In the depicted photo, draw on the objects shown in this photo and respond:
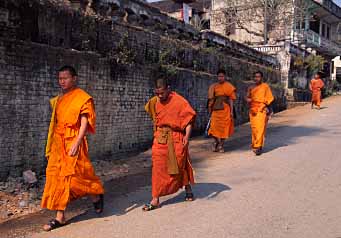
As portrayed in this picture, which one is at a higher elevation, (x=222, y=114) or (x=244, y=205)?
(x=222, y=114)

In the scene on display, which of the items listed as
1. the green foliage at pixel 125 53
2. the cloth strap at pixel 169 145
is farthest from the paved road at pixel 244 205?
the green foliage at pixel 125 53

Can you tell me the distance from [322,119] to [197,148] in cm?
759

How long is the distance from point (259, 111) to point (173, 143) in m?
4.22

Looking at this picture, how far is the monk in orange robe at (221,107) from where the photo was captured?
9398 millimetres

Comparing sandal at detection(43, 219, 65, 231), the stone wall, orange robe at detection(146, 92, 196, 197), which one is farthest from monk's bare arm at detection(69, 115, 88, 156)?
the stone wall

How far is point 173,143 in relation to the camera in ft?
17.5

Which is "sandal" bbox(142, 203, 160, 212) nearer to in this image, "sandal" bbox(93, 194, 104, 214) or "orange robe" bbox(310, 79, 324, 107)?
"sandal" bbox(93, 194, 104, 214)

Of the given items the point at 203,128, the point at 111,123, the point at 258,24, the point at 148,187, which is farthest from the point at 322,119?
the point at 258,24

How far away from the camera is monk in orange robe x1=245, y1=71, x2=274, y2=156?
8977 mm

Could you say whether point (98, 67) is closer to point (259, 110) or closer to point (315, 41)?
point (259, 110)

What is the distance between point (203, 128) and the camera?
1271cm

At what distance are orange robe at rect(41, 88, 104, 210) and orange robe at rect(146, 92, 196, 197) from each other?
0.87 metres

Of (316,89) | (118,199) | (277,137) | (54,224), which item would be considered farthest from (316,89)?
(54,224)

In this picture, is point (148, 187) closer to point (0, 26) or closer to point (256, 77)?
point (0, 26)
